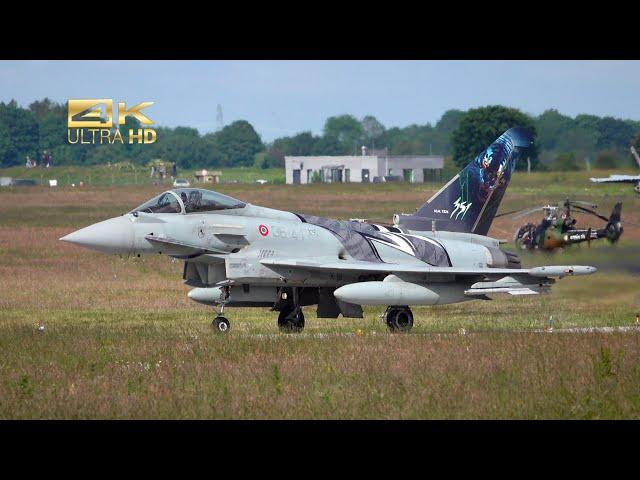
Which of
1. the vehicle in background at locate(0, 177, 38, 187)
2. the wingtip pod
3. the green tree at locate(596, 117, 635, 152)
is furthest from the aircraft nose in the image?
the vehicle in background at locate(0, 177, 38, 187)

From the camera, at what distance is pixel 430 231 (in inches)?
890

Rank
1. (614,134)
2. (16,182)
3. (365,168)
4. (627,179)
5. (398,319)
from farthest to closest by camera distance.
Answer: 1. (365,168)
2. (16,182)
3. (614,134)
4. (627,179)
5. (398,319)

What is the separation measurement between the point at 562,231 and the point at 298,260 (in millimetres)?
14742

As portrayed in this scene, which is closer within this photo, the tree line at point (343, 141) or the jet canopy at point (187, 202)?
the jet canopy at point (187, 202)

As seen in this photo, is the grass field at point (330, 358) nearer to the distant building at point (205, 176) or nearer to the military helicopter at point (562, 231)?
the military helicopter at point (562, 231)

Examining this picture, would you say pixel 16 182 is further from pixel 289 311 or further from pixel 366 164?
pixel 289 311

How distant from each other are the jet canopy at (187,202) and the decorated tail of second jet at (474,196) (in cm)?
399

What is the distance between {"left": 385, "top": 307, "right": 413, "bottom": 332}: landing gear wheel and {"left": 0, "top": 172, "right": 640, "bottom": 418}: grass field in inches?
8.6

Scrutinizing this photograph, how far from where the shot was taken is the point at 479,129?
56750 mm

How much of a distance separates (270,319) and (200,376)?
28.6 feet

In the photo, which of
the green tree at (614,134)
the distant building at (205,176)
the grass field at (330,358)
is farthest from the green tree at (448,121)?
the grass field at (330,358)

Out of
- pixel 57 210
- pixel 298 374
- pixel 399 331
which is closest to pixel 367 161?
pixel 57 210

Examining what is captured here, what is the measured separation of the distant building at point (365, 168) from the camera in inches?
2635

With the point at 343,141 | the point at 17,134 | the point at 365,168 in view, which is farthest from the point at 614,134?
the point at 343,141
